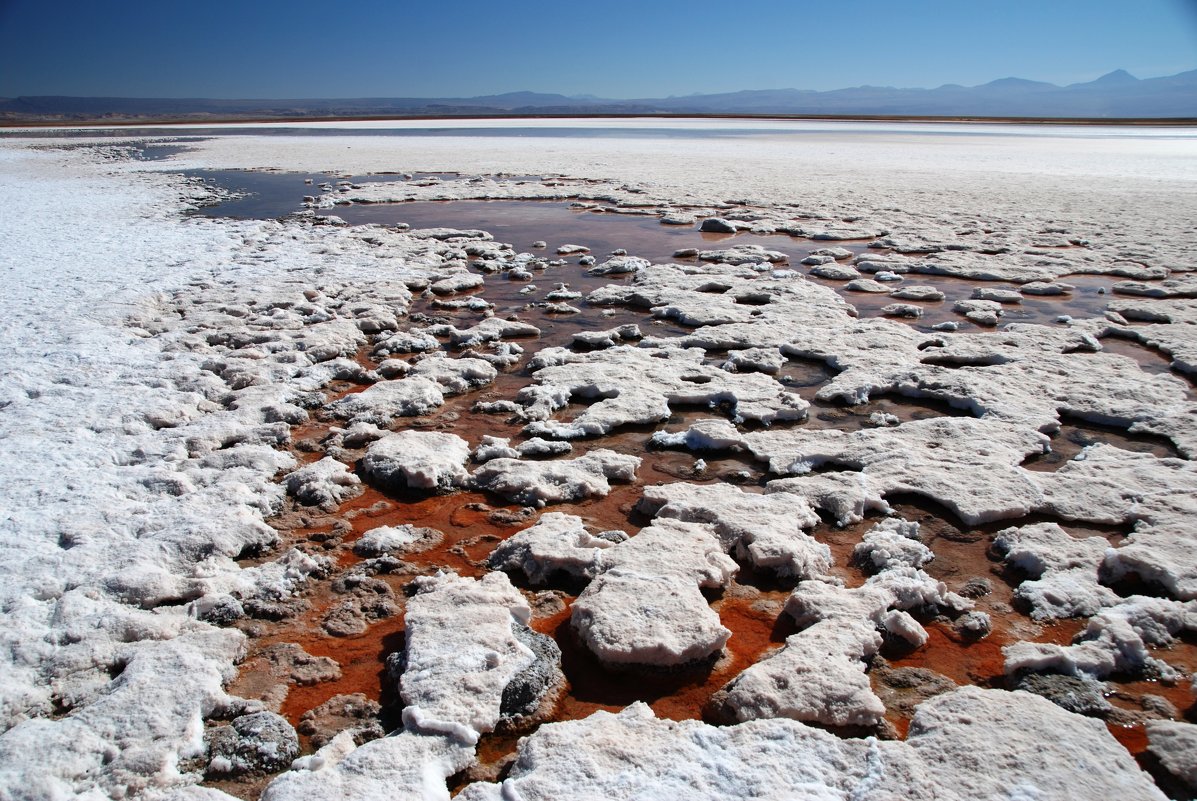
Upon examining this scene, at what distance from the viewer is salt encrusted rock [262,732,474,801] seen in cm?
178

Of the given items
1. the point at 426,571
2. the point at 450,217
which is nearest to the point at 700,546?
the point at 426,571

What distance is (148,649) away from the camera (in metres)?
2.26

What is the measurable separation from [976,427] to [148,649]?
3.78 metres

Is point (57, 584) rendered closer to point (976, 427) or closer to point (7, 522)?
point (7, 522)

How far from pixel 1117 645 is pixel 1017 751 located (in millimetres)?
703

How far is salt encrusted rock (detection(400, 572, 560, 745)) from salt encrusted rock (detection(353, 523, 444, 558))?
296mm

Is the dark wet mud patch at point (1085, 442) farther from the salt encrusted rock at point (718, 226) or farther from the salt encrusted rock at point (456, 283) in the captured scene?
the salt encrusted rock at point (718, 226)

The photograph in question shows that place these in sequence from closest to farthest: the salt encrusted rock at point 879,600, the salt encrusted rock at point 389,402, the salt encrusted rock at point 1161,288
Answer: the salt encrusted rock at point 879,600
the salt encrusted rock at point 389,402
the salt encrusted rock at point 1161,288

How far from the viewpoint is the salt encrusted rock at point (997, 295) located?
21.3 feet

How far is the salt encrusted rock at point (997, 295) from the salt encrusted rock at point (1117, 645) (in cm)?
459

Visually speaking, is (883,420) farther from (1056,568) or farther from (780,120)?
(780,120)

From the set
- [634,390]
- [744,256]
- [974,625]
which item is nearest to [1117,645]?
[974,625]

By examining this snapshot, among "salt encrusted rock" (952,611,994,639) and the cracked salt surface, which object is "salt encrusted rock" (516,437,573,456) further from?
"salt encrusted rock" (952,611,994,639)

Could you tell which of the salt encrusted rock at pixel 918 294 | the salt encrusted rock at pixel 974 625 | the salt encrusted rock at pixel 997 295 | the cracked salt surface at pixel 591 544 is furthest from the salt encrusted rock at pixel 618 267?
the salt encrusted rock at pixel 974 625
